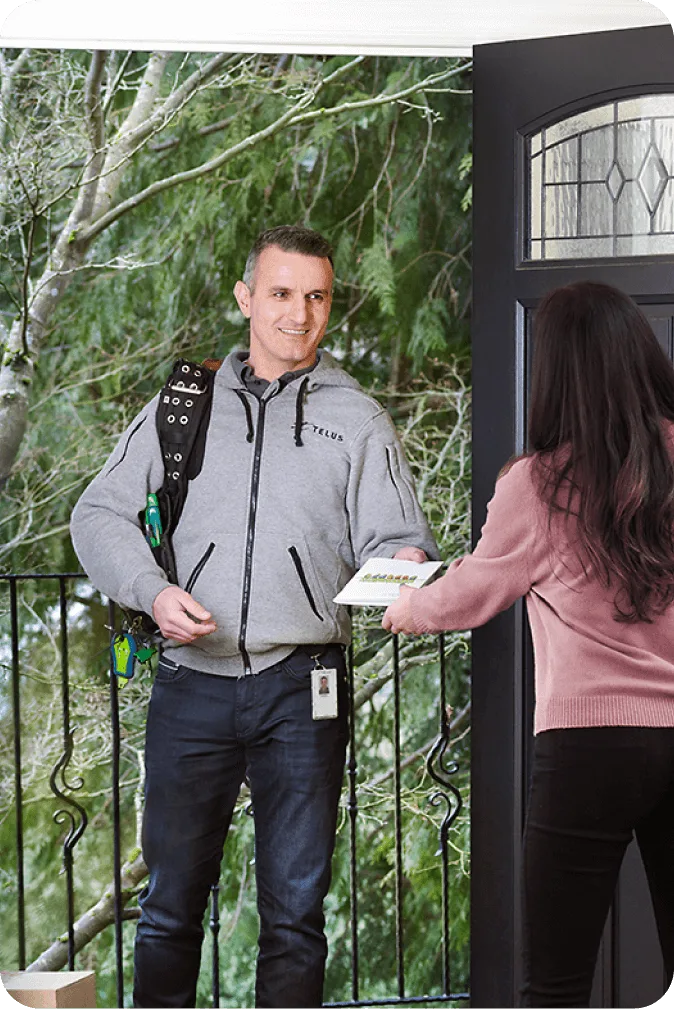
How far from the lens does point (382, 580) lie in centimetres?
236

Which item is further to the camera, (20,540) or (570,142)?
(20,540)

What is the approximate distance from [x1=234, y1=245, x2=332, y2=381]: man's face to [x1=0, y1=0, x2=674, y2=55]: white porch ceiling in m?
0.65

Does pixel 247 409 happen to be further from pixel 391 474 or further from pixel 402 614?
pixel 402 614

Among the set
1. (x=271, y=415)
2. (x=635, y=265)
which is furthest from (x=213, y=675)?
(x=635, y=265)

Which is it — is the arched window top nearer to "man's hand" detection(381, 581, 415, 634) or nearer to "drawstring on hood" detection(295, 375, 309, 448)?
"drawstring on hood" detection(295, 375, 309, 448)

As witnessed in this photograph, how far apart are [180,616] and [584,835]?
35.8 inches

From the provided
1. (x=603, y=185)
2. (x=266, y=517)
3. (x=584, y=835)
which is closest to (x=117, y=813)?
(x=266, y=517)

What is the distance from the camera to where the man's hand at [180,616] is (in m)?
2.37

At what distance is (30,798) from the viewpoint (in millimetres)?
3672

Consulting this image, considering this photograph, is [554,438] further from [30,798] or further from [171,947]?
[30,798]

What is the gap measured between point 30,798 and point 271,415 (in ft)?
5.79

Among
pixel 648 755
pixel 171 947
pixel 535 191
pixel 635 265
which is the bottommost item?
pixel 171 947

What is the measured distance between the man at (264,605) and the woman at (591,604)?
1.80 ft

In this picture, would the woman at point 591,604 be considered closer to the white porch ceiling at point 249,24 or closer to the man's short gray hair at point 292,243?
the man's short gray hair at point 292,243
